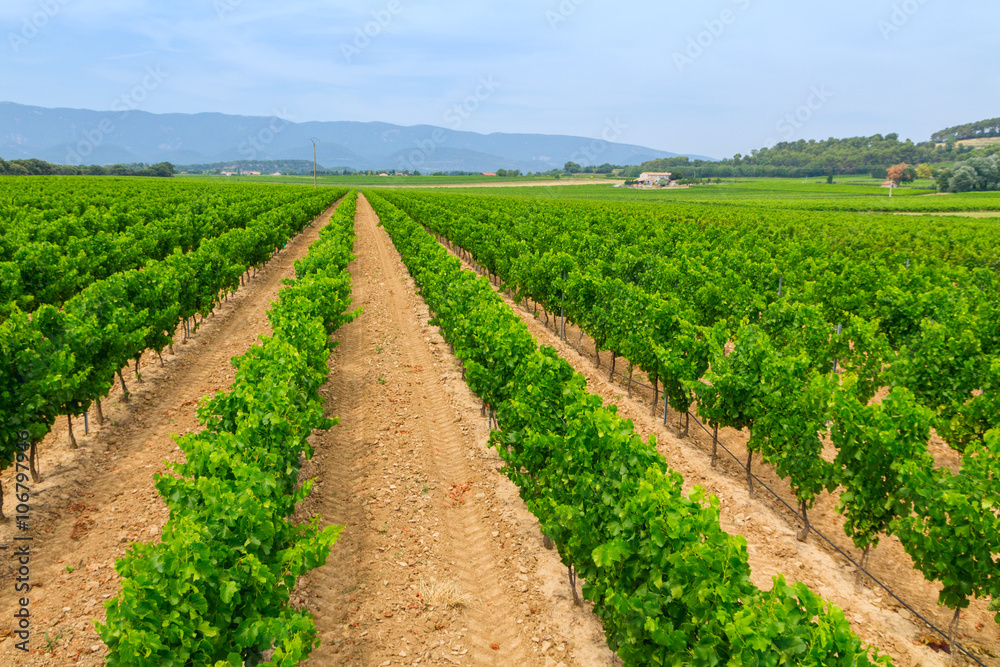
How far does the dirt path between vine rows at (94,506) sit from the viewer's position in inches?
257

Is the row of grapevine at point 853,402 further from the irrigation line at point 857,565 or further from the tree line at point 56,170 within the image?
the tree line at point 56,170

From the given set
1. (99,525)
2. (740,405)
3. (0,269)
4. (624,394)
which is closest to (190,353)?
(0,269)

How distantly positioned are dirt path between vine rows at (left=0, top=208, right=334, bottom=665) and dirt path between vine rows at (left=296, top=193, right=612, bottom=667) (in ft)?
8.11

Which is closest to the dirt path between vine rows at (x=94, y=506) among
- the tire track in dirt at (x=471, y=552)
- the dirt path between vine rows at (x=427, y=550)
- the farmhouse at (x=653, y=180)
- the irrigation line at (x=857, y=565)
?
the dirt path between vine rows at (x=427, y=550)

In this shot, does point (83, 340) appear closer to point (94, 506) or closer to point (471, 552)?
point (94, 506)

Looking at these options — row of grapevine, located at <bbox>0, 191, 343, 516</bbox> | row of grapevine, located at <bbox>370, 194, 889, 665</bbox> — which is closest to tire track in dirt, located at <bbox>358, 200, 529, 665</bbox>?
row of grapevine, located at <bbox>370, 194, 889, 665</bbox>

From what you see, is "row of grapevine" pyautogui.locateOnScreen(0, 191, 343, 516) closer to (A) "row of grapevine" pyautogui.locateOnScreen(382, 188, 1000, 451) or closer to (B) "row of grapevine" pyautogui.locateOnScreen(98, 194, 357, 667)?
(B) "row of grapevine" pyautogui.locateOnScreen(98, 194, 357, 667)

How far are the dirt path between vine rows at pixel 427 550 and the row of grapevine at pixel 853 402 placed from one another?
12.8 ft

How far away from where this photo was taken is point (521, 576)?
25.7 ft

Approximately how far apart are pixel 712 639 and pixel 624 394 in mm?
9984

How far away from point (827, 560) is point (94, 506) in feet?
37.3

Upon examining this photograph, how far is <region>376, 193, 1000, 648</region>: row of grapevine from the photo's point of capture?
6.39m

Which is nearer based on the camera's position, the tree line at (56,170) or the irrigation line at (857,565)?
the irrigation line at (857,565)

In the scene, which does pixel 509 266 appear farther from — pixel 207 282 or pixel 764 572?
pixel 764 572
